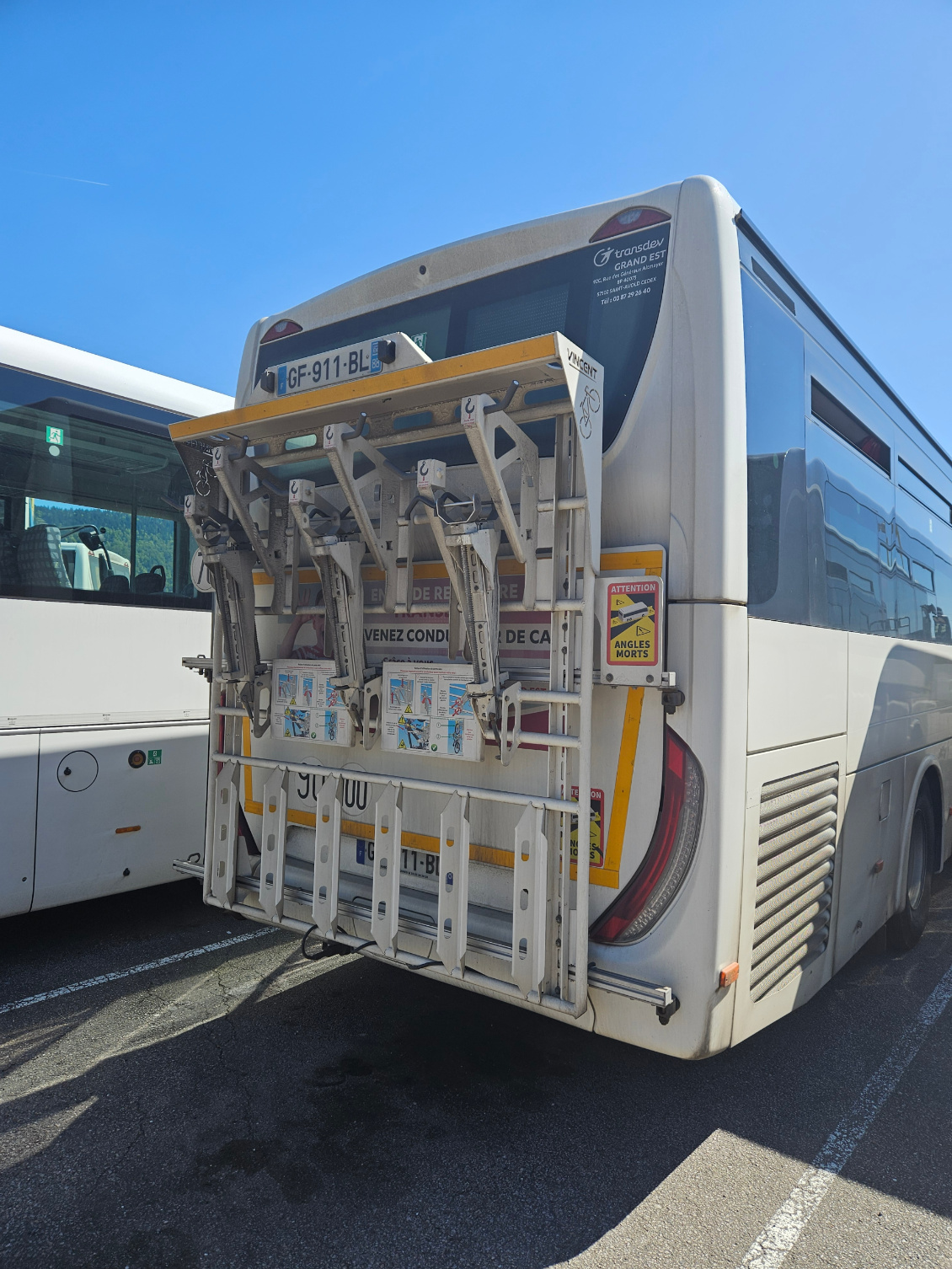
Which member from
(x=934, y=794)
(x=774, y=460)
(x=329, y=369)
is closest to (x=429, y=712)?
(x=329, y=369)

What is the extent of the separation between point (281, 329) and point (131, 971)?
3.62 meters

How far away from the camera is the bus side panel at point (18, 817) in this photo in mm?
4457

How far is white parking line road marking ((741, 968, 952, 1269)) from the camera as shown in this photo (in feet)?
8.66

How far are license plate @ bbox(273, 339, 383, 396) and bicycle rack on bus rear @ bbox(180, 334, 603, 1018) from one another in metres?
0.21

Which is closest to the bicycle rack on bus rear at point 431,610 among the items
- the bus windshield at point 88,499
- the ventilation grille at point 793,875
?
the ventilation grille at point 793,875

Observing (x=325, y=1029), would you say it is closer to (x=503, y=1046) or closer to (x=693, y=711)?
(x=503, y=1046)

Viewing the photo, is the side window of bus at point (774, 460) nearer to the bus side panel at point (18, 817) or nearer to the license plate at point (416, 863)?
the license plate at point (416, 863)

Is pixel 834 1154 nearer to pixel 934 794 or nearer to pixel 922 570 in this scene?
pixel 934 794

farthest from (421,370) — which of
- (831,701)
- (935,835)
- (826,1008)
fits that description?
(935,835)

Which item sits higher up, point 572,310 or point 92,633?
point 572,310

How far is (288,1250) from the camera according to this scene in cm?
252

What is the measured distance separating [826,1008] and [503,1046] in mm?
1906

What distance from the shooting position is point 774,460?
3275 mm

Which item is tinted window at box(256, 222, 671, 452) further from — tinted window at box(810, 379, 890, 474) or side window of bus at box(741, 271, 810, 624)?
tinted window at box(810, 379, 890, 474)
